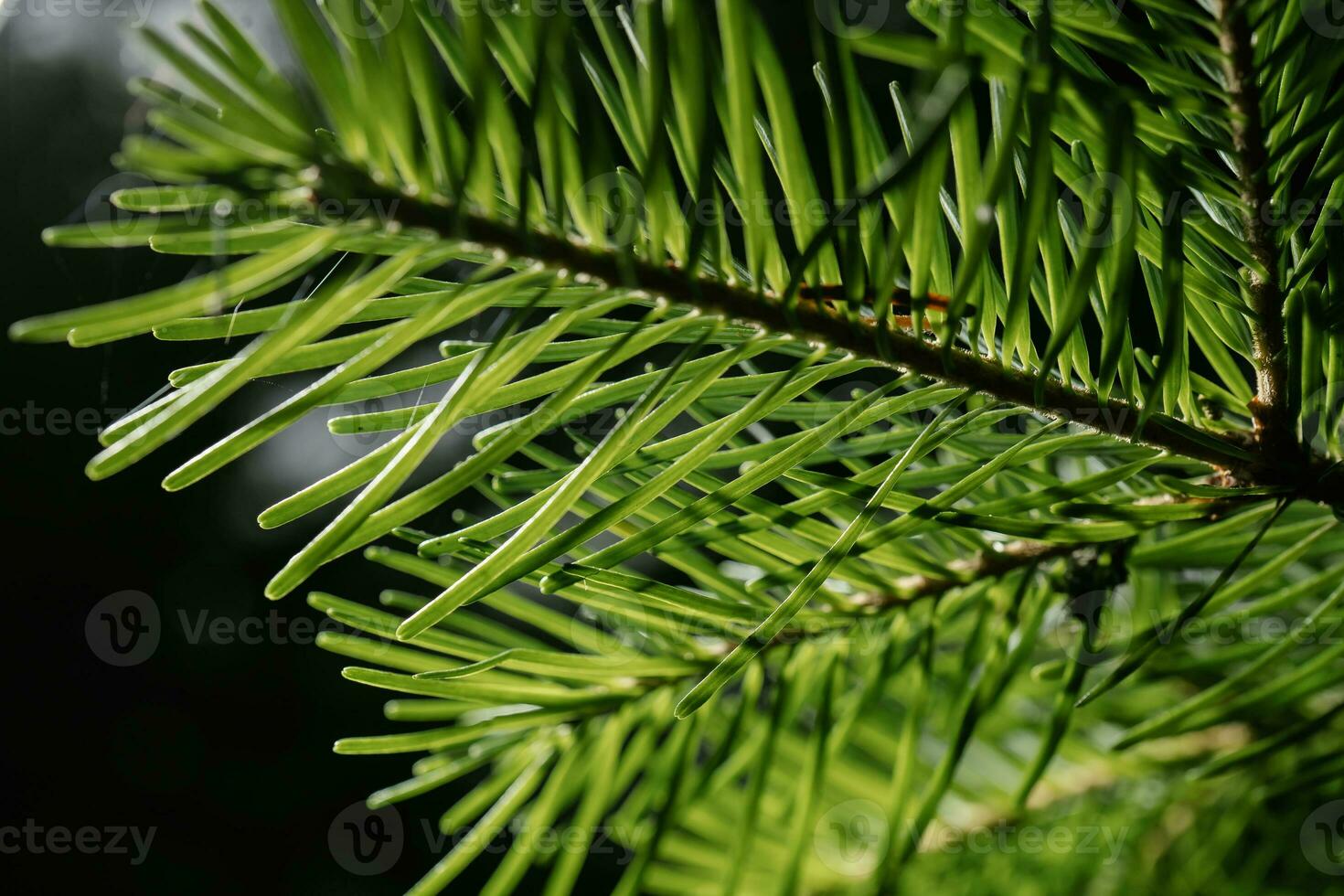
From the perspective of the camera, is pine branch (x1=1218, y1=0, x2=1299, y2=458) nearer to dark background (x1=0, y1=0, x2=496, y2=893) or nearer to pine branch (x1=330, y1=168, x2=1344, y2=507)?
pine branch (x1=330, y1=168, x2=1344, y2=507)

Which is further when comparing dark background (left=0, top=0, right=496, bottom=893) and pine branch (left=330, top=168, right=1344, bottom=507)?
dark background (left=0, top=0, right=496, bottom=893)

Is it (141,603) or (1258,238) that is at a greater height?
(1258,238)

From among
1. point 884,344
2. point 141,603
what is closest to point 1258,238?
point 884,344

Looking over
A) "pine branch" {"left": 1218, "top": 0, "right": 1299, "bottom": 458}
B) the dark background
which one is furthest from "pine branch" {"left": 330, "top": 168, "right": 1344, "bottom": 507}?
the dark background

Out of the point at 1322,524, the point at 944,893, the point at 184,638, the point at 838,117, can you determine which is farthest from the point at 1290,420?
the point at 184,638

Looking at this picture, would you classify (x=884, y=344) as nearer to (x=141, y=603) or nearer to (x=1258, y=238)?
(x=1258, y=238)

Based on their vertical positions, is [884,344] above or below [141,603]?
above

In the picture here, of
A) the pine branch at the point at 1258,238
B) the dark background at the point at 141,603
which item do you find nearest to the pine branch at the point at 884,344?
the pine branch at the point at 1258,238

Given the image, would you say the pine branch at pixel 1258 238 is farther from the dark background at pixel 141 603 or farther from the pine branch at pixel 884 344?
the dark background at pixel 141 603

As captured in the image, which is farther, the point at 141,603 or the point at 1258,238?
the point at 141,603
